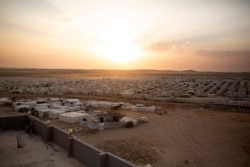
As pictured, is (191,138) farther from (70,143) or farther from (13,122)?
(13,122)

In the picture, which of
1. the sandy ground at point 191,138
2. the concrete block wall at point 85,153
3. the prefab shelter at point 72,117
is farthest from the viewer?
the prefab shelter at point 72,117

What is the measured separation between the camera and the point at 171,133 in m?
20.9

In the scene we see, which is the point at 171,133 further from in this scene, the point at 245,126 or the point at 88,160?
the point at 88,160

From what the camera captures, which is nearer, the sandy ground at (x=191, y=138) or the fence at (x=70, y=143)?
the fence at (x=70, y=143)

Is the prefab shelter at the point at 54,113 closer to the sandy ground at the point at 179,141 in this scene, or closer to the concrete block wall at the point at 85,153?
the sandy ground at the point at 179,141

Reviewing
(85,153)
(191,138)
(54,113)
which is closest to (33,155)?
(85,153)

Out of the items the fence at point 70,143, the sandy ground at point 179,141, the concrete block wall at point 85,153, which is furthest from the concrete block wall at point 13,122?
the concrete block wall at point 85,153

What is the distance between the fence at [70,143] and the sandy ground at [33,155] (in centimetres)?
40

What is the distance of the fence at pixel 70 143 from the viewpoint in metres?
10.7

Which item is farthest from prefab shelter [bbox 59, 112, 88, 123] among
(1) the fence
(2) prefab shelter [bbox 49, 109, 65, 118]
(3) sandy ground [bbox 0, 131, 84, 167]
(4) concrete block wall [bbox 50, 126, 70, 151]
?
(4) concrete block wall [bbox 50, 126, 70, 151]

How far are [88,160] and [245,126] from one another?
60.1ft

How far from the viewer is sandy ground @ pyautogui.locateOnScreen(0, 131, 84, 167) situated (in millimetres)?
12188

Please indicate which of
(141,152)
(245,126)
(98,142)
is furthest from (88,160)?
(245,126)

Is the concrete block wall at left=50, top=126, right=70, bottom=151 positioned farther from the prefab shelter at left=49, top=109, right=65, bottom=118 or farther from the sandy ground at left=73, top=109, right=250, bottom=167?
the prefab shelter at left=49, top=109, right=65, bottom=118
